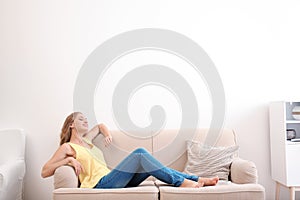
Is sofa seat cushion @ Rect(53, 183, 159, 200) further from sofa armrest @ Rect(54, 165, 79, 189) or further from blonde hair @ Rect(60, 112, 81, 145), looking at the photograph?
blonde hair @ Rect(60, 112, 81, 145)

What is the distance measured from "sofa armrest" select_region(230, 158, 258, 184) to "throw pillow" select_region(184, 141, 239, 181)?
14 centimetres

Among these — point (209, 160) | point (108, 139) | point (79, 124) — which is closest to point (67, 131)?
point (79, 124)

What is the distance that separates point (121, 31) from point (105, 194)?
181 cm

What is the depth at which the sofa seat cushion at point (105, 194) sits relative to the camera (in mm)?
2836

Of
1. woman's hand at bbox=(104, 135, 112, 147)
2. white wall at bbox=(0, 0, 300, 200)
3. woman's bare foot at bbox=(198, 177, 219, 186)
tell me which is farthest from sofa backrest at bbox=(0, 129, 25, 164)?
woman's bare foot at bbox=(198, 177, 219, 186)

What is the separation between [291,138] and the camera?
13.2 feet

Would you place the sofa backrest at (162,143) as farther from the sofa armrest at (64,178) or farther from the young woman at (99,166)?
the sofa armrest at (64,178)

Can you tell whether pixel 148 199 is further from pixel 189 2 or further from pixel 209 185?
pixel 189 2

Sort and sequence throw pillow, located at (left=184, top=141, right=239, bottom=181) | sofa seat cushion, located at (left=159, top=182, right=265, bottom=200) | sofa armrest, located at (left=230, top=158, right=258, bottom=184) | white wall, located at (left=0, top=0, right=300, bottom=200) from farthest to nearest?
white wall, located at (left=0, top=0, right=300, bottom=200) → throw pillow, located at (left=184, top=141, right=239, bottom=181) → sofa armrest, located at (left=230, top=158, right=258, bottom=184) → sofa seat cushion, located at (left=159, top=182, right=265, bottom=200)

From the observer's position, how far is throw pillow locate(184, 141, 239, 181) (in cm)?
349

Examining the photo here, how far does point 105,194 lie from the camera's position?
9.34 feet

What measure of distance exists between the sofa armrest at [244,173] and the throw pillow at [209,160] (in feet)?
0.47

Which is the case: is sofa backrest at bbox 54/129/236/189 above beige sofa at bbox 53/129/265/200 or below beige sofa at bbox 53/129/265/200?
above

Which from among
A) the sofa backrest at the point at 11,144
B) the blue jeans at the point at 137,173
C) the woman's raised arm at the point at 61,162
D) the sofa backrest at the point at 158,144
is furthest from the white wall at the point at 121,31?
the blue jeans at the point at 137,173
